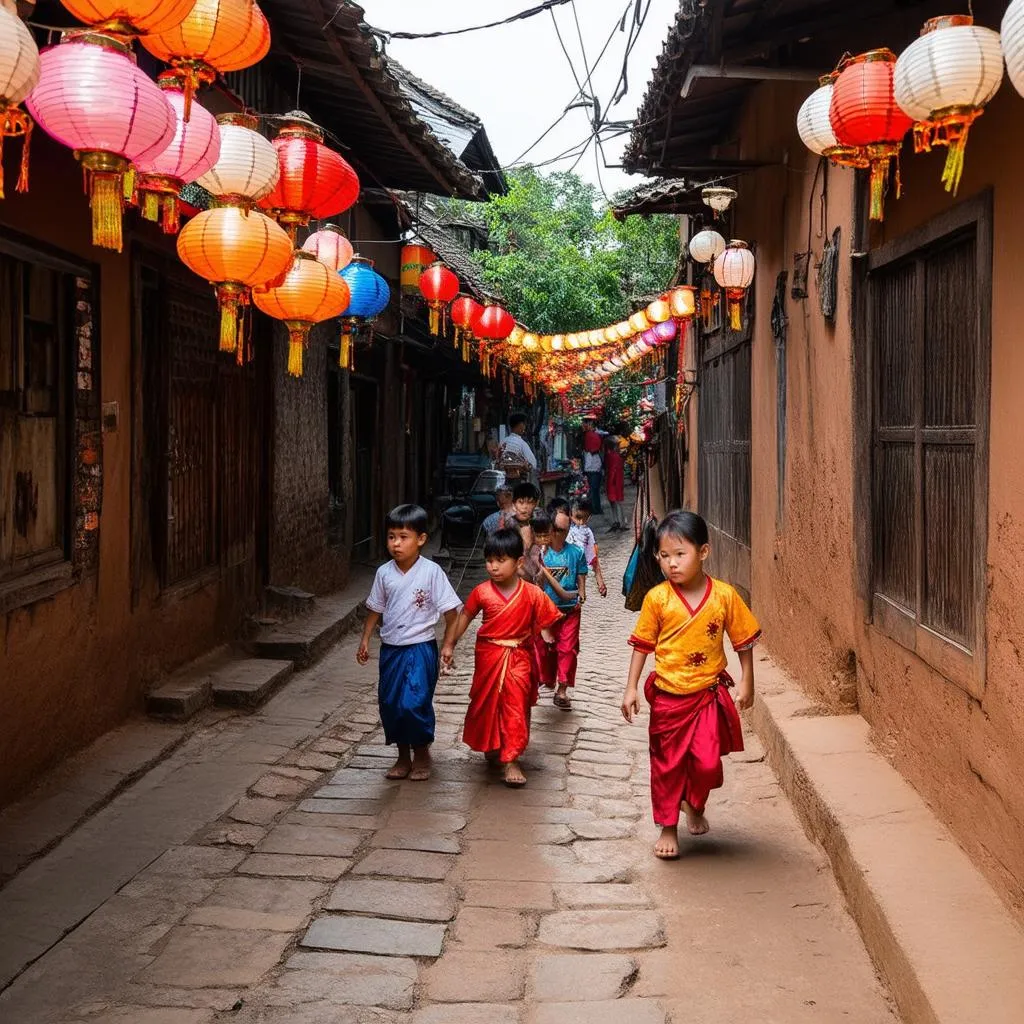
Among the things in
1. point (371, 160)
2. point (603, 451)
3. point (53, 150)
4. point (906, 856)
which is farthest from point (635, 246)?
point (906, 856)

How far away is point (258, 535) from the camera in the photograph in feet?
35.6

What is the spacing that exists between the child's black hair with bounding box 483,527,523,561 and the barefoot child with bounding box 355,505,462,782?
0.36m

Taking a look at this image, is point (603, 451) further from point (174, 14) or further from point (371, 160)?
point (174, 14)

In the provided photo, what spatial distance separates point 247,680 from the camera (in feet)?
28.5

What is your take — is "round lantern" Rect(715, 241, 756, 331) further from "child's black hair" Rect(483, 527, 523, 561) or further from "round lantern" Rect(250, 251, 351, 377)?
"round lantern" Rect(250, 251, 351, 377)

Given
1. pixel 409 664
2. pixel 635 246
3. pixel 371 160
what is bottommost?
pixel 409 664

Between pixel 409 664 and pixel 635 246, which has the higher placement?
pixel 635 246

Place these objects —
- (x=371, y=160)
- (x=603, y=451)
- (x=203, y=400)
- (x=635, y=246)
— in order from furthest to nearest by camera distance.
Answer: (x=603, y=451), (x=635, y=246), (x=371, y=160), (x=203, y=400)

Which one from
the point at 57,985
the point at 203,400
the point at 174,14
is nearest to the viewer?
the point at 174,14

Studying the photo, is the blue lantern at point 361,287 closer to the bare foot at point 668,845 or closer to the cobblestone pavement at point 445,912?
the cobblestone pavement at point 445,912

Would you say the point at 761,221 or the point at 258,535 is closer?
the point at 761,221

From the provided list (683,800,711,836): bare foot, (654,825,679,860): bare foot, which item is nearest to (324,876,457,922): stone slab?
(654,825,679,860): bare foot

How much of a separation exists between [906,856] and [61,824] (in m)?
4.04

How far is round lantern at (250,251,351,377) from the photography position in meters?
6.70
